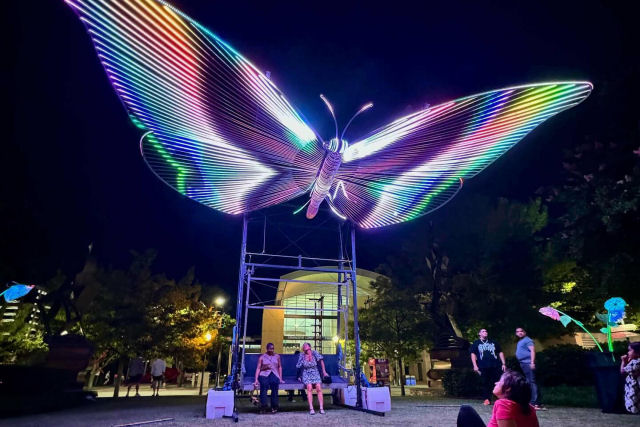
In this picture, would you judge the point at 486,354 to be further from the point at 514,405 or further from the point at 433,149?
the point at 514,405

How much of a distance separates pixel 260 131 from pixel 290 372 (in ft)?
24.7

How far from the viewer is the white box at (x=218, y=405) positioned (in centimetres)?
857

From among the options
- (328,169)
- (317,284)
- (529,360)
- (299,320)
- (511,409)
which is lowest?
(511,409)

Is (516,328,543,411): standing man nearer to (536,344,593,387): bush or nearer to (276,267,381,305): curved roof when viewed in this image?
(536,344,593,387): bush

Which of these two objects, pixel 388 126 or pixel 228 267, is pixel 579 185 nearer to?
pixel 388 126

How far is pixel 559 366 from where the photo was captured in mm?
13195

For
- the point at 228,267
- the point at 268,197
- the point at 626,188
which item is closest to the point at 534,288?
the point at 626,188

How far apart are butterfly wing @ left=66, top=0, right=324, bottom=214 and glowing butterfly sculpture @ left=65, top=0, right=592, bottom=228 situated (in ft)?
0.06

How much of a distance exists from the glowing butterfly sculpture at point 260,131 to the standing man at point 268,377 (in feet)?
13.9

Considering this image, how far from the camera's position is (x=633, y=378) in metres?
7.29

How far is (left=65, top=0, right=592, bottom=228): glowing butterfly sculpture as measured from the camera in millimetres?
5551

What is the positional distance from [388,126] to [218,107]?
3329 mm

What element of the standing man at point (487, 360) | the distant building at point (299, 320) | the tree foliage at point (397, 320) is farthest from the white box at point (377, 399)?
the distant building at point (299, 320)

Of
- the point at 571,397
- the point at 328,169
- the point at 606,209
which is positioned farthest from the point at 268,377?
the point at 606,209
